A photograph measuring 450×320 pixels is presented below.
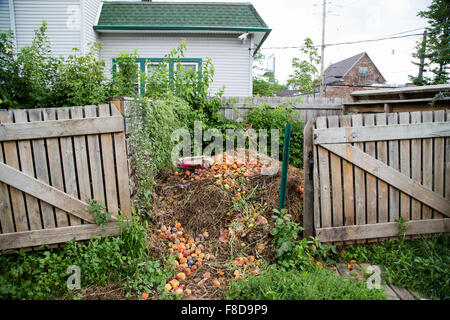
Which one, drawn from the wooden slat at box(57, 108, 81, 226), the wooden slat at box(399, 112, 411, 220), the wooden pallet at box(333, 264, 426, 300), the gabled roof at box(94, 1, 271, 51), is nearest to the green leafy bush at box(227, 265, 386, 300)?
the wooden pallet at box(333, 264, 426, 300)

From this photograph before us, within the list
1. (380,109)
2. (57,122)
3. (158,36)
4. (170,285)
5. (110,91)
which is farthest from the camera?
(158,36)

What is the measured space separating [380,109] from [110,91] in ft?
19.3

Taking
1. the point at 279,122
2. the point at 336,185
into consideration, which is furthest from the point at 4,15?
the point at 336,185

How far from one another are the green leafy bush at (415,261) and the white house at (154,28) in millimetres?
9622

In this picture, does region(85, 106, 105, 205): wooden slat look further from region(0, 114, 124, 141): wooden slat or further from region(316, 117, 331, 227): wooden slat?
region(316, 117, 331, 227): wooden slat

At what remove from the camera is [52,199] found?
3.14 metres

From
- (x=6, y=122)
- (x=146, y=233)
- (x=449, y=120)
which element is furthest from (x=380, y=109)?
(x=6, y=122)

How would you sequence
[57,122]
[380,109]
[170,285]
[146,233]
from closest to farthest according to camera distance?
[170,285]
[57,122]
[146,233]
[380,109]

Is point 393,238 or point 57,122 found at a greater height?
point 57,122

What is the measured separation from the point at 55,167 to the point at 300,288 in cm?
274

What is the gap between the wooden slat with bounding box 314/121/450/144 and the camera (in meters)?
3.35

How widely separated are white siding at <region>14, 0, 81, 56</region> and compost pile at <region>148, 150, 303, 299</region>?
9352 mm

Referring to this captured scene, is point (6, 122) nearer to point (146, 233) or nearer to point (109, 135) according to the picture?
point (109, 135)

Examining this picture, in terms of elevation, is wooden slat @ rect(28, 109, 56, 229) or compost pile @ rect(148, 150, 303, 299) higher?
wooden slat @ rect(28, 109, 56, 229)
